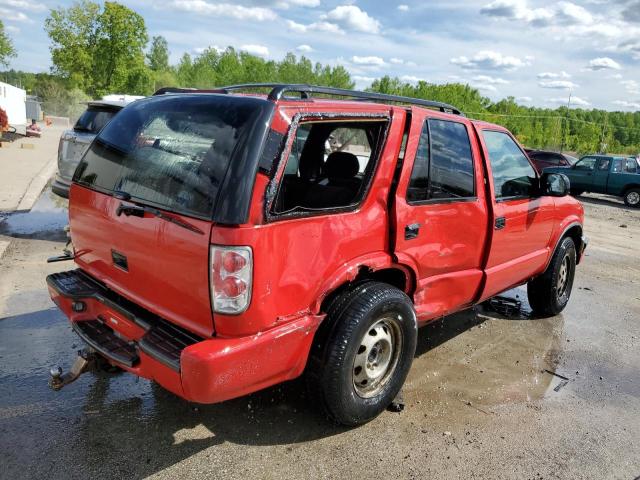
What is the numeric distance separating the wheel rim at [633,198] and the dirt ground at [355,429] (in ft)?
49.6

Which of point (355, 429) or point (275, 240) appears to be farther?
point (355, 429)

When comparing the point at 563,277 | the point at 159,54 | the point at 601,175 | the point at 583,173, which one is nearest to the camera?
the point at 563,277

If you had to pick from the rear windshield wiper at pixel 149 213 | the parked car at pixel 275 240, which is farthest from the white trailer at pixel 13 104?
A: the rear windshield wiper at pixel 149 213

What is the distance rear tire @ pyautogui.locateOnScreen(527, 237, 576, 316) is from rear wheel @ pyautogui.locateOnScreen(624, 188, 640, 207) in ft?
47.4

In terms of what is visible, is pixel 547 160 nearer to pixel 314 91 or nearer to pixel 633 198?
pixel 633 198

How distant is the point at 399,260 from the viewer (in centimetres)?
327

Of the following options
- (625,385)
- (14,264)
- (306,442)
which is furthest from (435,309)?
(14,264)

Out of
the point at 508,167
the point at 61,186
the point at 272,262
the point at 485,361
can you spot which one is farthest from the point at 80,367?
the point at 61,186

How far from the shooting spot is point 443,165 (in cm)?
366

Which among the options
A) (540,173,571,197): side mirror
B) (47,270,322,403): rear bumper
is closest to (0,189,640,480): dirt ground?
(47,270,322,403): rear bumper

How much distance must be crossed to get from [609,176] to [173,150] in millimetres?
19008

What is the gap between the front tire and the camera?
2934 mm

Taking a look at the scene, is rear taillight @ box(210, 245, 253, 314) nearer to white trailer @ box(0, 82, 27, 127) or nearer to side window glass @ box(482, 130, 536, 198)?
side window glass @ box(482, 130, 536, 198)

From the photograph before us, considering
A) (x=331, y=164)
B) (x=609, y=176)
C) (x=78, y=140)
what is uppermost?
(x=331, y=164)
